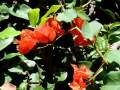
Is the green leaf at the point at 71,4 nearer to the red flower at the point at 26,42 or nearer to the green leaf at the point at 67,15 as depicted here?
the green leaf at the point at 67,15

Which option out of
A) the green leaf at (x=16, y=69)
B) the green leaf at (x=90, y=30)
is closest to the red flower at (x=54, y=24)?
the green leaf at (x=90, y=30)

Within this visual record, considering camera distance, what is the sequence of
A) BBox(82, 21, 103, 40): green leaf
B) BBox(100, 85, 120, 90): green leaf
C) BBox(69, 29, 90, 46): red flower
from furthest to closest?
BBox(69, 29, 90, 46): red flower < BBox(82, 21, 103, 40): green leaf < BBox(100, 85, 120, 90): green leaf

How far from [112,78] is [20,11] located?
1.85 feet

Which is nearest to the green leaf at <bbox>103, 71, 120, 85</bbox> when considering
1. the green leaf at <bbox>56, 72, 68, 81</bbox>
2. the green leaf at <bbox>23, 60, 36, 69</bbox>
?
the green leaf at <bbox>56, 72, 68, 81</bbox>

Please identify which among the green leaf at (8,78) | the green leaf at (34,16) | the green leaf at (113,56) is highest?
the green leaf at (34,16)

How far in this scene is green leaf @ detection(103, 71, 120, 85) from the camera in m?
1.40

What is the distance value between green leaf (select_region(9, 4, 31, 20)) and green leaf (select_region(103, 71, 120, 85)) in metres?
0.50

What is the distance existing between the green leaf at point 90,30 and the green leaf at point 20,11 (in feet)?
1.09

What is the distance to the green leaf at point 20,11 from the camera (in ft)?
5.70

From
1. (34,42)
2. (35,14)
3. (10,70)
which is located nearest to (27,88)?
(10,70)

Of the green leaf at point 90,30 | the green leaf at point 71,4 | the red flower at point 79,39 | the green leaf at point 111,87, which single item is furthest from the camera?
the green leaf at point 71,4

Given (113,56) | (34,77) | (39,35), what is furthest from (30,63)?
(113,56)

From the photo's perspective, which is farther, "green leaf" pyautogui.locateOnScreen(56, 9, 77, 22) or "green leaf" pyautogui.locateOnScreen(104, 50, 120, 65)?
"green leaf" pyautogui.locateOnScreen(56, 9, 77, 22)

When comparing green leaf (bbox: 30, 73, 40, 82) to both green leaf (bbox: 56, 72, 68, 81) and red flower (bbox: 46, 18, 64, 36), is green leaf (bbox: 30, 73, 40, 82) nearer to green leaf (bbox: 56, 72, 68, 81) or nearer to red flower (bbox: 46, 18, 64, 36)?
green leaf (bbox: 56, 72, 68, 81)
